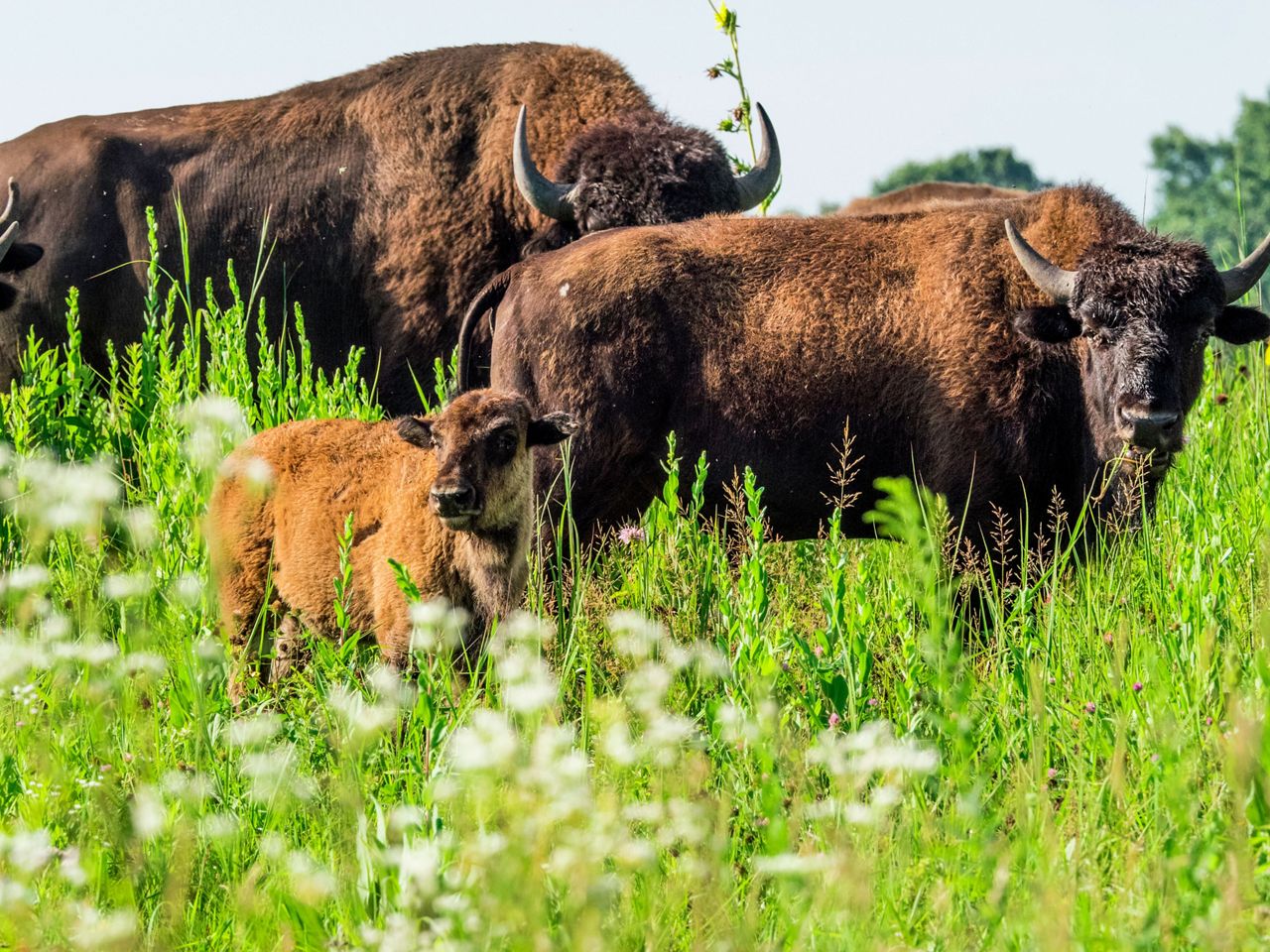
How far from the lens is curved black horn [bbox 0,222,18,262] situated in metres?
8.54

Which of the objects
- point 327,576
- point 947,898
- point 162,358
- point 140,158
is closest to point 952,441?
point 327,576

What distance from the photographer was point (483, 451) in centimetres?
506

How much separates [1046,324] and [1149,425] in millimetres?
633

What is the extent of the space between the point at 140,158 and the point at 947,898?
8092mm

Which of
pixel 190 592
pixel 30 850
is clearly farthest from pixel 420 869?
pixel 190 592

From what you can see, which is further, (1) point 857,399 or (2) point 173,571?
(1) point 857,399

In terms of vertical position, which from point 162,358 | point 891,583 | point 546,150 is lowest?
point 891,583

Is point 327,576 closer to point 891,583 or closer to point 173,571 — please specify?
point 173,571

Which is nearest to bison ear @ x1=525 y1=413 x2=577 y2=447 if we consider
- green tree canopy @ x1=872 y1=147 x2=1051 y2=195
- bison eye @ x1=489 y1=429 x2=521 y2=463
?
bison eye @ x1=489 y1=429 x2=521 y2=463

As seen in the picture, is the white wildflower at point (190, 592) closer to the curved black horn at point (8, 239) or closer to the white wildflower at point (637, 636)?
the white wildflower at point (637, 636)

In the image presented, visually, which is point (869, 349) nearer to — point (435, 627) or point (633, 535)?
point (633, 535)

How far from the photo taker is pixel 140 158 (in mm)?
9672

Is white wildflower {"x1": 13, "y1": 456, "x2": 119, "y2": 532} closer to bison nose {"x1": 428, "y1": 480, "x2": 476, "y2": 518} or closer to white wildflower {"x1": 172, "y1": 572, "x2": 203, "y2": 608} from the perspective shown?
white wildflower {"x1": 172, "y1": 572, "x2": 203, "y2": 608}

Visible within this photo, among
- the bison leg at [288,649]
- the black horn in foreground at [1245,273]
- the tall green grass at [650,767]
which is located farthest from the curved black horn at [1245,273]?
the bison leg at [288,649]
